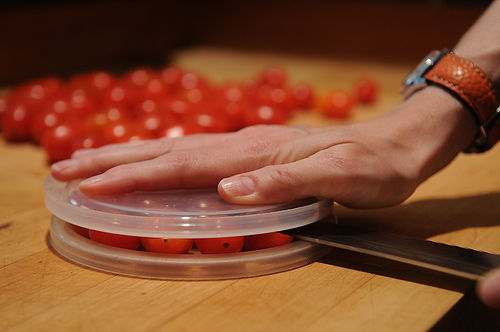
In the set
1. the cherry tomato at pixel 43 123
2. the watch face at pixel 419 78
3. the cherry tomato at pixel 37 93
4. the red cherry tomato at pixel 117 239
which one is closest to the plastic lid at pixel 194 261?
the red cherry tomato at pixel 117 239

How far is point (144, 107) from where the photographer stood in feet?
5.84

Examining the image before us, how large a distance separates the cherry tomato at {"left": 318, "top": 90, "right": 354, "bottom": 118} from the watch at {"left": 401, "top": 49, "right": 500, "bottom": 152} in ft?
2.44

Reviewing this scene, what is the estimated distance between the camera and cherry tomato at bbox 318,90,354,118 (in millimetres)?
1870

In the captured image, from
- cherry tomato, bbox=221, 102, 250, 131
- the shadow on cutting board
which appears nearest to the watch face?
the shadow on cutting board

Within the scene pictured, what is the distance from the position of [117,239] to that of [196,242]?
0.39ft

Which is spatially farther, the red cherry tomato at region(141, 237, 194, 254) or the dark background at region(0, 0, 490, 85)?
the dark background at region(0, 0, 490, 85)

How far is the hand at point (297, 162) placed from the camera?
0.91m

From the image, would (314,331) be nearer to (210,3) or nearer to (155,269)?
(155,269)

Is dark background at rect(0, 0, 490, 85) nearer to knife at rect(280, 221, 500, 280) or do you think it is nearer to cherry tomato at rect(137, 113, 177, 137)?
cherry tomato at rect(137, 113, 177, 137)

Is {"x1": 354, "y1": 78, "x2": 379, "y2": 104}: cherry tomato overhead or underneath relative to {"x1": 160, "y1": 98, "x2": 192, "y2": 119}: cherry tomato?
overhead

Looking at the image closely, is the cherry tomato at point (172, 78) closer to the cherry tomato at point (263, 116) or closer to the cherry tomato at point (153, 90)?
the cherry tomato at point (153, 90)

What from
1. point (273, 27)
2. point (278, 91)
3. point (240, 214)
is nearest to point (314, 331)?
point (240, 214)

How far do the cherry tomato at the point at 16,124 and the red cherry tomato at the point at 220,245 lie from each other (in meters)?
0.96

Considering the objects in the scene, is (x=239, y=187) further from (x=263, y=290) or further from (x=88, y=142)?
(x=88, y=142)
